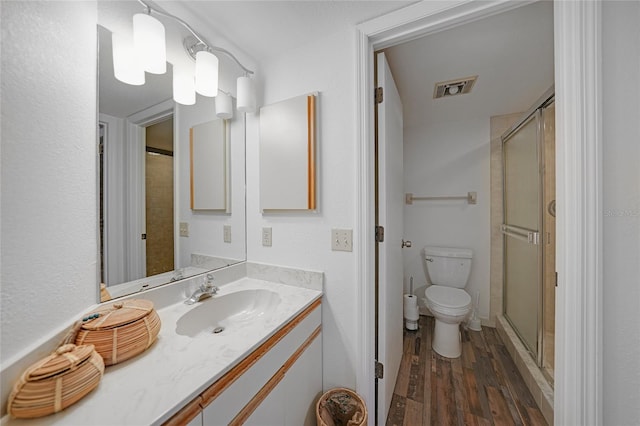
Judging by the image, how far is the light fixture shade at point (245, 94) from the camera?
124 cm

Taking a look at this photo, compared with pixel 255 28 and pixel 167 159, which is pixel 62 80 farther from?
pixel 255 28

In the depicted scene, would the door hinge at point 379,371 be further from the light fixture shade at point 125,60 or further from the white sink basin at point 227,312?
the light fixture shade at point 125,60

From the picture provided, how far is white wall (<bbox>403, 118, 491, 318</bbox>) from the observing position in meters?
2.34

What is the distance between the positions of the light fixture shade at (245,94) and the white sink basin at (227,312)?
3.26 ft

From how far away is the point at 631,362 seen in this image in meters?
0.75

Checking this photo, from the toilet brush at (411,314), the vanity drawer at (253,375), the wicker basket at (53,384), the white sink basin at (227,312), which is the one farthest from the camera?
the toilet brush at (411,314)

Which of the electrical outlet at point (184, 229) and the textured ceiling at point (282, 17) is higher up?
the textured ceiling at point (282, 17)

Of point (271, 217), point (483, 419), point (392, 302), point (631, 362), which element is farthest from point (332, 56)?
point (483, 419)

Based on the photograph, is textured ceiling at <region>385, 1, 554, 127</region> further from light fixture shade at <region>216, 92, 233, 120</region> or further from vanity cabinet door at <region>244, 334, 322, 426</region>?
vanity cabinet door at <region>244, 334, 322, 426</region>

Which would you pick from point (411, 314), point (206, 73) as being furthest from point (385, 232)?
point (411, 314)

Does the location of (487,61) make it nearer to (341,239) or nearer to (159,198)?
(341,239)

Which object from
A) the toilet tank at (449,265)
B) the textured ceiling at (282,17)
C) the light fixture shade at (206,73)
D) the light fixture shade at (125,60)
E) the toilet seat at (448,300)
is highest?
the textured ceiling at (282,17)

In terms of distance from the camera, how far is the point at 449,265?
2307 mm

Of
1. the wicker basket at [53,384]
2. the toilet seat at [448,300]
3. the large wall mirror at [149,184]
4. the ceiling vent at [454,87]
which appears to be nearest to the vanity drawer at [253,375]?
the wicker basket at [53,384]
